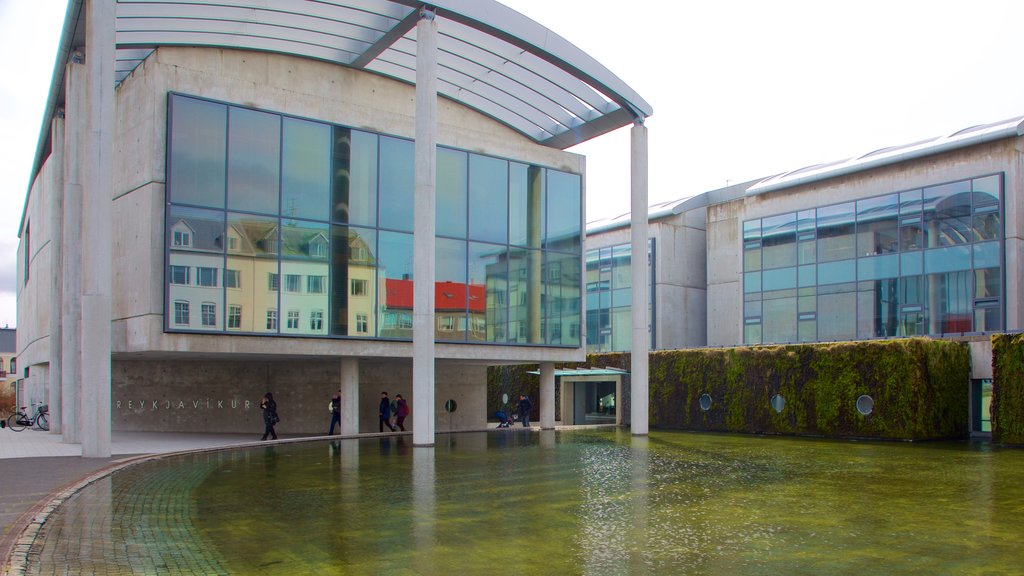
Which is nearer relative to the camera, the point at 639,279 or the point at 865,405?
the point at 865,405

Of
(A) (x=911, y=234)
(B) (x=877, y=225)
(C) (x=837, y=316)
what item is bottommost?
(C) (x=837, y=316)

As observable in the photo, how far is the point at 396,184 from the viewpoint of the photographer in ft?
92.2

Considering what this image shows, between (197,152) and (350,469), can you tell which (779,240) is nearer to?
(197,152)

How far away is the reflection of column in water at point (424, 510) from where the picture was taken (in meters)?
9.17

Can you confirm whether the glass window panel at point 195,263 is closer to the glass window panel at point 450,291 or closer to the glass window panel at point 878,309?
the glass window panel at point 450,291

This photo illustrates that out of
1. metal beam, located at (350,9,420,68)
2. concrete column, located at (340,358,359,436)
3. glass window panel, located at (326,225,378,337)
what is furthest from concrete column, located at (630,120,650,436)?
concrete column, located at (340,358,359,436)

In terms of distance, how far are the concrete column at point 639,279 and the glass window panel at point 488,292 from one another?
4.63m

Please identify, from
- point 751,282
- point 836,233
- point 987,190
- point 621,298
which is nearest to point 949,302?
point 987,190

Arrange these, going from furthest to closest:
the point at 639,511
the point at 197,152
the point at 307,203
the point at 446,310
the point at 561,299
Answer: the point at 561,299 → the point at 446,310 → the point at 307,203 → the point at 197,152 → the point at 639,511

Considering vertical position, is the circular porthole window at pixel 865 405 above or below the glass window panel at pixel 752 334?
below

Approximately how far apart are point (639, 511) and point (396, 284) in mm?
17067

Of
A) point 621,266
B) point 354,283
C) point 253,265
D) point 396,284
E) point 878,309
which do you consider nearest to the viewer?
point 253,265

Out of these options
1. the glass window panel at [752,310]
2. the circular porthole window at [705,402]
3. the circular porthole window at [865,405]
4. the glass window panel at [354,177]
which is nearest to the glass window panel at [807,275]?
the glass window panel at [752,310]

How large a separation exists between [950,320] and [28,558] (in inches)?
1348
